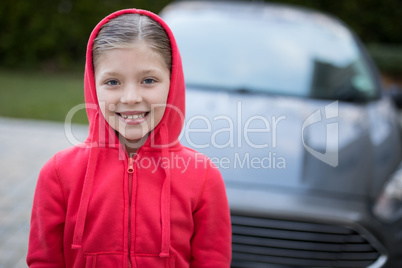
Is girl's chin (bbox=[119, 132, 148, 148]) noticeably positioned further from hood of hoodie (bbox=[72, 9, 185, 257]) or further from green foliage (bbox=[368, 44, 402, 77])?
green foliage (bbox=[368, 44, 402, 77])

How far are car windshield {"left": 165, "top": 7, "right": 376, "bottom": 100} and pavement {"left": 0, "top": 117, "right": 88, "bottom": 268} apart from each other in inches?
44.2

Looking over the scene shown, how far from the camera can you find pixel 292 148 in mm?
2439

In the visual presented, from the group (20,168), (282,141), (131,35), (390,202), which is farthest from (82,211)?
(20,168)

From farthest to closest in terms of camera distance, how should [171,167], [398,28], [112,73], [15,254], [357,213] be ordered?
[398,28], [15,254], [357,213], [171,167], [112,73]

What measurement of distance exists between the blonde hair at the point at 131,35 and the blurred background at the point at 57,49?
166 inches

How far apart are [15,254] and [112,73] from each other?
204 centimetres

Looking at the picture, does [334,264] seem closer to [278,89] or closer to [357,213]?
[357,213]

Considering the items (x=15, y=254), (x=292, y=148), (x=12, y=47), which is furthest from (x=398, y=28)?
(x=15, y=254)

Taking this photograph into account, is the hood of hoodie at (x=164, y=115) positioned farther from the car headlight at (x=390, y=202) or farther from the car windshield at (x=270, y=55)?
the car windshield at (x=270, y=55)

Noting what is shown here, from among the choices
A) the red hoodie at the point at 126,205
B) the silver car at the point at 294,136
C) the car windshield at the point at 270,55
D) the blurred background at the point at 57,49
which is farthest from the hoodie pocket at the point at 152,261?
the blurred background at the point at 57,49

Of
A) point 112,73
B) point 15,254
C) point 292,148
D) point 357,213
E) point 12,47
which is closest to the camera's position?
point 112,73

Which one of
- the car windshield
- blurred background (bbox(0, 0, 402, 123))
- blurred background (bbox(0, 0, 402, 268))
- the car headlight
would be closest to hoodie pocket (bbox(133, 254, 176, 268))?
the car headlight

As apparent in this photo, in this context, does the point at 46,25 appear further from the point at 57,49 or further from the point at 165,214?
the point at 165,214

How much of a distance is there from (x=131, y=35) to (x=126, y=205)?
0.54 meters
